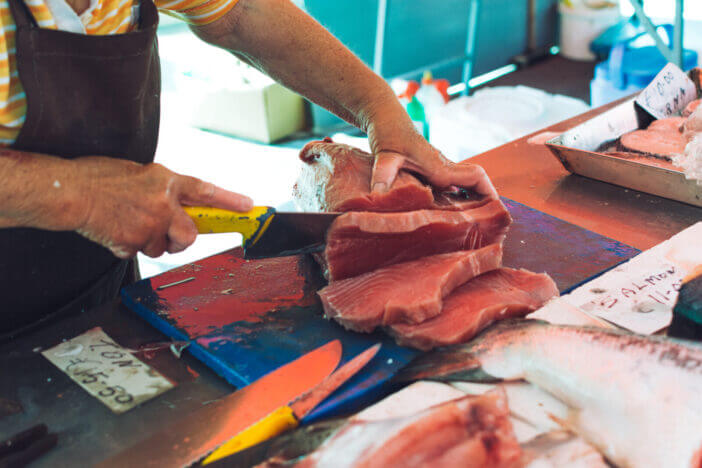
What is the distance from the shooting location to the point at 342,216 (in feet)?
7.18

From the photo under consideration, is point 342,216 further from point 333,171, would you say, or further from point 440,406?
point 440,406

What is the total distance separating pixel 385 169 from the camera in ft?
7.91

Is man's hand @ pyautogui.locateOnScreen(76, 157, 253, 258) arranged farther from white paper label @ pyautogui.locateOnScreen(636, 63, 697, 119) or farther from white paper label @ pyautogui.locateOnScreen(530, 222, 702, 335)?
white paper label @ pyautogui.locateOnScreen(636, 63, 697, 119)

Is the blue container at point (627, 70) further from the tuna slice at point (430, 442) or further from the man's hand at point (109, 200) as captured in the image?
the tuna slice at point (430, 442)

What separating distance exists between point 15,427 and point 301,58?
6.19ft

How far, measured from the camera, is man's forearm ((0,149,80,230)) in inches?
70.1

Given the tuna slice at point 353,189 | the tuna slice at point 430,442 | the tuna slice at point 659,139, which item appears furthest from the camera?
the tuna slice at point 659,139

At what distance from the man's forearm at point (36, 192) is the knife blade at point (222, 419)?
2.33 feet

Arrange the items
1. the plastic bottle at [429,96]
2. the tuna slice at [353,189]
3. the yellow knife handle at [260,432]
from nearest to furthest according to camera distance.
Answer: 1. the yellow knife handle at [260,432]
2. the tuna slice at [353,189]
3. the plastic bottle at [429,96]

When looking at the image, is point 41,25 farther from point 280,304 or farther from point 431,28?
point 431,28

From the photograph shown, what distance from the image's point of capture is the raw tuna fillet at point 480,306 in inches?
75.1

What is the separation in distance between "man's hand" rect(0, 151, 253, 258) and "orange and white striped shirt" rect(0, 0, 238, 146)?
0.24 meters

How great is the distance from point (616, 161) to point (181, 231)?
2025mm

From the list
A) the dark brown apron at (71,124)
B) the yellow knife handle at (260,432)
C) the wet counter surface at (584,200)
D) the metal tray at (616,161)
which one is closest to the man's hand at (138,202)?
the dark brown apron at (71,124)
